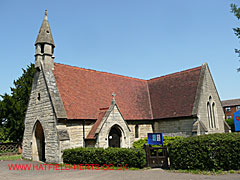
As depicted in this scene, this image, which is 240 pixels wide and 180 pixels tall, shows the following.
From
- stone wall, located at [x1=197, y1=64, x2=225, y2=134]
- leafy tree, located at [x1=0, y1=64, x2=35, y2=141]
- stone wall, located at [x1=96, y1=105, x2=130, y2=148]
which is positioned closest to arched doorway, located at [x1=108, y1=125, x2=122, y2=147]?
stone wall, located at [x1=96, y1=105, x2=130, y2=148]

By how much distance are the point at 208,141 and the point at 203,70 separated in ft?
41.3

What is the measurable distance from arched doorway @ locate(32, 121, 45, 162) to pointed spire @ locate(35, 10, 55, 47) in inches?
302

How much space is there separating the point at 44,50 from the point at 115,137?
1040 centimetres

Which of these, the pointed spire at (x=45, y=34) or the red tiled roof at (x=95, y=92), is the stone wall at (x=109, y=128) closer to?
the red tiled roof at (x=95, y=92)

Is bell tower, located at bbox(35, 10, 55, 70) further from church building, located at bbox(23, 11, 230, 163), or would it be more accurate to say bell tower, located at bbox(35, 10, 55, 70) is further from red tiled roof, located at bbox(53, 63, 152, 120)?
red tiled roof, located at bbox(53, 63, 152, 120)

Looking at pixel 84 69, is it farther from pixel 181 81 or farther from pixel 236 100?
pixel 236 100

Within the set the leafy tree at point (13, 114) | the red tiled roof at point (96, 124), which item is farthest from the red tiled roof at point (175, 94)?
the leafy tree at point (13, 114)

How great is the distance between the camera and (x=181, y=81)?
81.0 ft

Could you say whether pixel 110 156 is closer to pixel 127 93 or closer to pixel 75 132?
pixel 75 132

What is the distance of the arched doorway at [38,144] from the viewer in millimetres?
20109

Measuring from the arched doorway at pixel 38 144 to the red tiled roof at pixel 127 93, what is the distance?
4393 millimetres

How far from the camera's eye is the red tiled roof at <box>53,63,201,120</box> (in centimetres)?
1975

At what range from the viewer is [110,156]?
14289 mm

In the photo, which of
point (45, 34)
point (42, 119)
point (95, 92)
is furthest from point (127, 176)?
point (45, 34)
